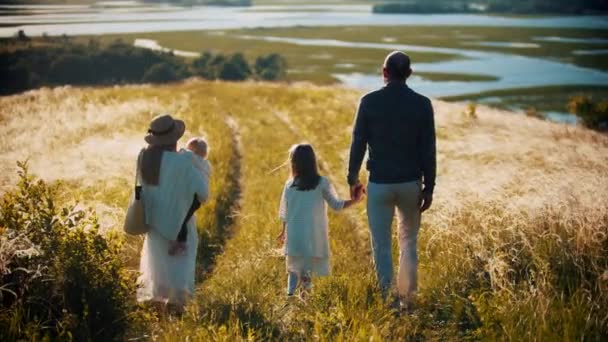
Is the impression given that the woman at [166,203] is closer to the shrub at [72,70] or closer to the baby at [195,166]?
the baby at [195,166]

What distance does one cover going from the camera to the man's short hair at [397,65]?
19.7 ft

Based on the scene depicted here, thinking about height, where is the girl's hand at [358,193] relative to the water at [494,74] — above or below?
above

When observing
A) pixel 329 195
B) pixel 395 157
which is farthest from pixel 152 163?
pixel 395 157

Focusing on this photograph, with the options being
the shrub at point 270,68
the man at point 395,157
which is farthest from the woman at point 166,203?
the shrub at point 270,68

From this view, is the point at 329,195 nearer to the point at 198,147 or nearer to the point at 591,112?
the point at 198,147

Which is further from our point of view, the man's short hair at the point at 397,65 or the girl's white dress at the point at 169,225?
the girl's white dress at the point at 169,225

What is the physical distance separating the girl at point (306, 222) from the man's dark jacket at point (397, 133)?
640 mm

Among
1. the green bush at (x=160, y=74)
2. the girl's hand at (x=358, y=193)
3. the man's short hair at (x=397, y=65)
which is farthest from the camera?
the green bush at (x=160, y=74)

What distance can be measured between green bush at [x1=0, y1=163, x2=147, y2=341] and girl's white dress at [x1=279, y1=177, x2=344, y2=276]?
188 centimetres

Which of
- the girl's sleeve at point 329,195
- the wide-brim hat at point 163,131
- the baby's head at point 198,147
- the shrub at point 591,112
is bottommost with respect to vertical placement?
the shrub at point 591,112

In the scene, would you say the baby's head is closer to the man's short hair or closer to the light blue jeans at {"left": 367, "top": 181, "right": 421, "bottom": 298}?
the light blue jeans at {"left": 367, "top": 181, "right": 421, "bottom": 298}

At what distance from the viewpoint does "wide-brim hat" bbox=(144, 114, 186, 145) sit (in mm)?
6075

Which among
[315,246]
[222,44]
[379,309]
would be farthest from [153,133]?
[222,44]

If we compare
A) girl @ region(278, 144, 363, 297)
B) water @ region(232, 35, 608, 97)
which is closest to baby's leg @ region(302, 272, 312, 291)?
girl @ region(278, 144, 363, 297)
